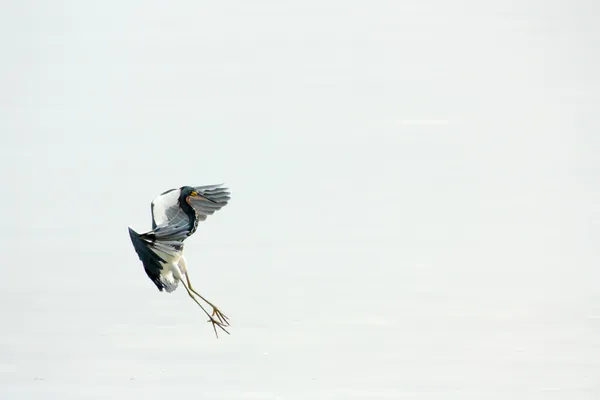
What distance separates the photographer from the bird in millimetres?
6477

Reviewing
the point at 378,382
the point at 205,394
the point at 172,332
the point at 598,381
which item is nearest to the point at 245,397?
the point at 205,394

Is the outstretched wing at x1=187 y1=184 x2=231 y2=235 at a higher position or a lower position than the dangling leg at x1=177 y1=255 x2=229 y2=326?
higher

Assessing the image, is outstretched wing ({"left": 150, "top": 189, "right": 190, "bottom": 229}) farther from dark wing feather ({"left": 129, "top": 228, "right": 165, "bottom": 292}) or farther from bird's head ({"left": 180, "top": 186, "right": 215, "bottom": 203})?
dark wing feather ({"left": 129, "top": 228, "right": 165, "bottom": 292})

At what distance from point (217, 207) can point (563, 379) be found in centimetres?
190

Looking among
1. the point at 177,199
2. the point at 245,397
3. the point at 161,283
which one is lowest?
the point at 245,397

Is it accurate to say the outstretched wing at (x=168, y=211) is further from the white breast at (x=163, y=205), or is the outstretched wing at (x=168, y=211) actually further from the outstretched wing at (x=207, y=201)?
the outstretched wing at (x=207, y=201)

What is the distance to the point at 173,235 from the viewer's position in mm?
6590

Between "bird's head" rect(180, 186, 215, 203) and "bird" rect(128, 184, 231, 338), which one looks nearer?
"bird" rect(128, 184, 231, 338)

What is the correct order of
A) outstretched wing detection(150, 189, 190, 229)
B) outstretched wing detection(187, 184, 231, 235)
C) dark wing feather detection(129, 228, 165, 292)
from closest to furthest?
dark wing feather detection(129, 228, 165, 292) < outstretched wing detection(150, 189, 190, 229) < outstretched wing detection(187, 184, 231, 235)

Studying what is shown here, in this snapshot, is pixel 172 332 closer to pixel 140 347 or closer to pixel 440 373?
pixel 140 347

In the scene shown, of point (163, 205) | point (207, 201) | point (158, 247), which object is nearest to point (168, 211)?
point (163, 205)

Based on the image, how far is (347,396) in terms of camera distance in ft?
20.6

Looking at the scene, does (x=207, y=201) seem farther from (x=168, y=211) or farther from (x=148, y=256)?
(x=148, y=256)

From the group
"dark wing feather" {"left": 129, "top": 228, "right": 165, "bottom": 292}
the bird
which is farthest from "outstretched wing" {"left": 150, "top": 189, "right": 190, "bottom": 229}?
"dark wing feather" {"left": 129, "top": 228, "right": 165, "bottom": 292}
